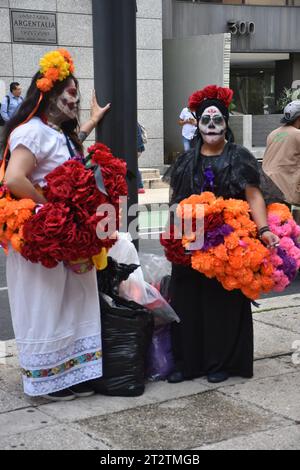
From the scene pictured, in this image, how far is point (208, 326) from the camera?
4488 mm

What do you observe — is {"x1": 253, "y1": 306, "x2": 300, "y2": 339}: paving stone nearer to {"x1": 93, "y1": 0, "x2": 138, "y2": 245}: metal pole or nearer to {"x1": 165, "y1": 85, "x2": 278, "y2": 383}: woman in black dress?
{"x1": 165, "y1": 85, "x2": 278, "y2": 383}: woman in black dress

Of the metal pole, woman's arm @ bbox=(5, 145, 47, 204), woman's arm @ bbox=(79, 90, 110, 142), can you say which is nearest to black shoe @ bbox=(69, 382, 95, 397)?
woman's arm @ bbox=(5, 145, 47, 204)

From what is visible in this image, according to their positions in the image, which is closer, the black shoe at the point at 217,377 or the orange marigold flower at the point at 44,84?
the orange marigold flower at the point at 44,84

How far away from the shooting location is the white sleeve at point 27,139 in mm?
3953

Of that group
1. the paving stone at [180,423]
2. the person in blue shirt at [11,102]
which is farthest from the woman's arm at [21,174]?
the person in blue shirt at [11,102]

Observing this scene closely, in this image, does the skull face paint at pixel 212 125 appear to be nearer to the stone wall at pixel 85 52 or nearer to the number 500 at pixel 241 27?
the stone wall at pixel 85 52

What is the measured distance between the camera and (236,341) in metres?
4.53

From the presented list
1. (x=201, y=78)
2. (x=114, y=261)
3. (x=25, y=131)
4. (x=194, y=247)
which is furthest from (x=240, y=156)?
(x=201, y=78)

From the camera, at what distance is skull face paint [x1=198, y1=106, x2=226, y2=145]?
4414 millimetres

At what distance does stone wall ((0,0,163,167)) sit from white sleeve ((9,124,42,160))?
11704 millimetres

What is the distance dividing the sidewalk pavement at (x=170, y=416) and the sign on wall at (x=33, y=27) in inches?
455
